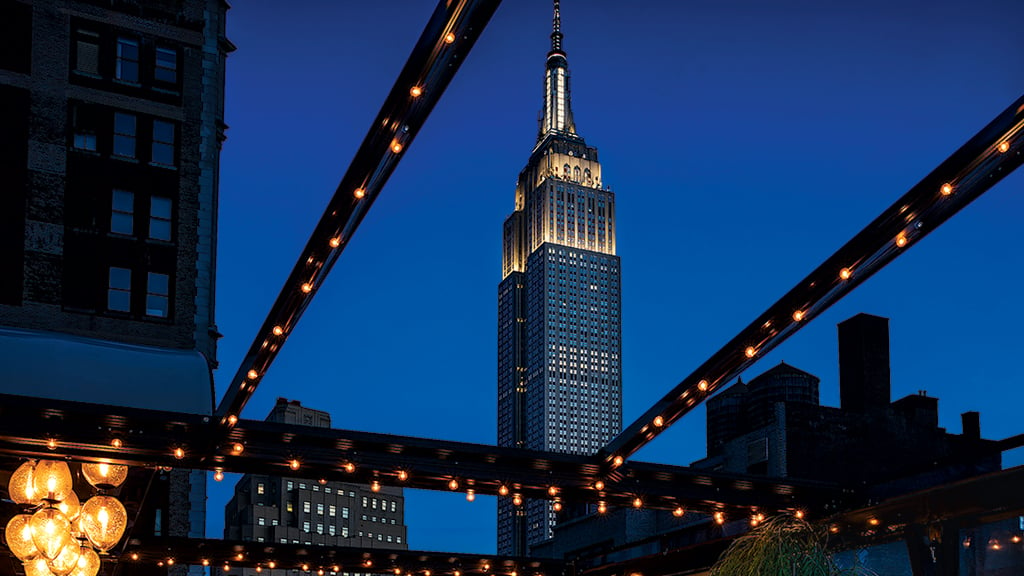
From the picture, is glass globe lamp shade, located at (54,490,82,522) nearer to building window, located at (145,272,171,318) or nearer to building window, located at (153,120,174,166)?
building window, located at (145,272,171,318)

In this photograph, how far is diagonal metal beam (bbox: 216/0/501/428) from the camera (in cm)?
689

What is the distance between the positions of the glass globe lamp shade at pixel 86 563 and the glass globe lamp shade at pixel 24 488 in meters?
0.75

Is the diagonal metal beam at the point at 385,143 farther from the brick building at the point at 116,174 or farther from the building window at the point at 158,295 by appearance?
the building window at the point at 158,295

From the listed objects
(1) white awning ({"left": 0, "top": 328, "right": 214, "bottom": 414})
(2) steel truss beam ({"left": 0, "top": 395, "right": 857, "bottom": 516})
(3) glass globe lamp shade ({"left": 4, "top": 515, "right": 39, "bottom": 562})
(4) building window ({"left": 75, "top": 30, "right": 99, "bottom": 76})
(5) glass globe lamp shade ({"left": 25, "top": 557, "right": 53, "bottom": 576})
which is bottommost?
(5) glass globe lamp shade ({"left": 25, "top": 557, "right": 53, "bottom": 576})

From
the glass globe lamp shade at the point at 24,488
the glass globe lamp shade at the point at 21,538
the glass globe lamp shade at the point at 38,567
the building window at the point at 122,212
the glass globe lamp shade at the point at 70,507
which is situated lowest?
the glass globe lamp shade at the point at 38,567

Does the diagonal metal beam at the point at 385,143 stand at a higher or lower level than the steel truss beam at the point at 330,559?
higher

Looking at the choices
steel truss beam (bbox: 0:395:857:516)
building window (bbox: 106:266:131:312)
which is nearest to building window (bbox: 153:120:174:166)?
building window (bbox: 106:266:131:312)

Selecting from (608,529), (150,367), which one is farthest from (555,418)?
(150,367)

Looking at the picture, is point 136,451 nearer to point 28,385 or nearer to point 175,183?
point 28,385

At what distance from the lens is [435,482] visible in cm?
1636

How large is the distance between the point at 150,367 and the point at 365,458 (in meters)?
3.82

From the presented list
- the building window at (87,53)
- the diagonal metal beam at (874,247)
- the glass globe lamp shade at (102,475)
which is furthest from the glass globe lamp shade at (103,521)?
the building window at (87,53)

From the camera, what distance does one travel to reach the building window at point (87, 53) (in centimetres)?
2977

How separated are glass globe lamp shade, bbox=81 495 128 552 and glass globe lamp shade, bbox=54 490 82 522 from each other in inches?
6.5
